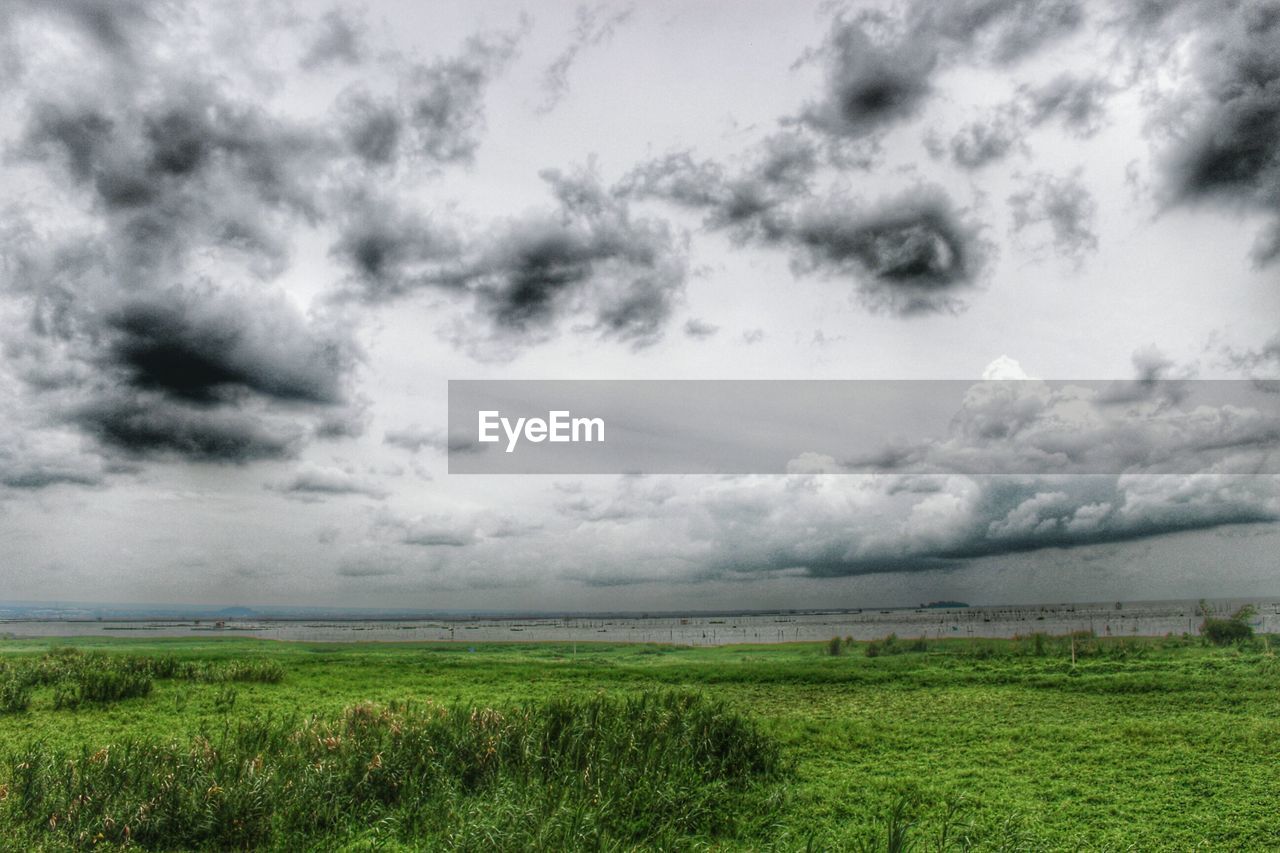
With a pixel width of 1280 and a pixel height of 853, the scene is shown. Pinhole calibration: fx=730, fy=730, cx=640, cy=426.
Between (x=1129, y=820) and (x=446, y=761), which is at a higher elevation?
(x=446, y=761)

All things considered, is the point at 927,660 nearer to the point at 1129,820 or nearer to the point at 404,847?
the point at 1129,820

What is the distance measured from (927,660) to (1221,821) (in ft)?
62.2

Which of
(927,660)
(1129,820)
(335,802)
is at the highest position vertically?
(335,802)

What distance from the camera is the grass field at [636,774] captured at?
7.41 meters

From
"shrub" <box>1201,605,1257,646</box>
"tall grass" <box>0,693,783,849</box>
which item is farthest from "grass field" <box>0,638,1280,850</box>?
"shrub" <box>1201,605,1257,646</box>

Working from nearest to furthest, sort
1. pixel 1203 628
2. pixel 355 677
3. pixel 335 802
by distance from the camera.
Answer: pixel 335 802, pixel 355 677, pixel 1203 628

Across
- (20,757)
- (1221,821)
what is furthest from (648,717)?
(20,757)

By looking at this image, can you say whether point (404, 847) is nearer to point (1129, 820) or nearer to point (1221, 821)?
point (1129, 820)

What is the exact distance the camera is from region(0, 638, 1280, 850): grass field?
741 cm

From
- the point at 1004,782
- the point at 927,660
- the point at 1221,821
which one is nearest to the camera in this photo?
the point at 1221,821

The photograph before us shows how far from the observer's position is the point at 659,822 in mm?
8047

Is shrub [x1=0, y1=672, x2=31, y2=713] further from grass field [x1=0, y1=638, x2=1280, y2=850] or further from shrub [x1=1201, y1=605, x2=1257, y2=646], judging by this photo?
shrub [x1=1201, y1=605, x2=1257, y2=646]

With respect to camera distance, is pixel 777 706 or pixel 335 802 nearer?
pixel 335 802

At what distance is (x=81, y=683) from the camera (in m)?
16.3
